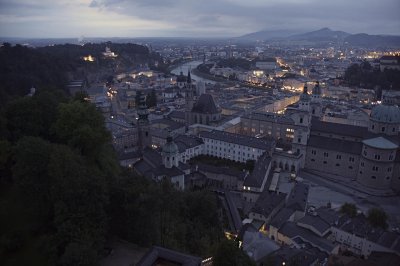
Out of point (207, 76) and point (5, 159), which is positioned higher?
point (5, 159)

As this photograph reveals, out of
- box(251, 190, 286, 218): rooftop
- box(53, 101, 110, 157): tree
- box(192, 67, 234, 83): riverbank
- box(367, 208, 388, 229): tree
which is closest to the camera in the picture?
box(53, 101, 110, 157): tree

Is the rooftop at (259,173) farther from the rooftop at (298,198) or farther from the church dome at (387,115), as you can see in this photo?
the church dome at (387,115)

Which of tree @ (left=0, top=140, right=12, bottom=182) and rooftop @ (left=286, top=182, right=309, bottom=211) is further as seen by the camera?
rooftop @ (left=286, top=182, right=309, bottom=211)

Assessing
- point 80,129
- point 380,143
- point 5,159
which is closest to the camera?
point 5,159

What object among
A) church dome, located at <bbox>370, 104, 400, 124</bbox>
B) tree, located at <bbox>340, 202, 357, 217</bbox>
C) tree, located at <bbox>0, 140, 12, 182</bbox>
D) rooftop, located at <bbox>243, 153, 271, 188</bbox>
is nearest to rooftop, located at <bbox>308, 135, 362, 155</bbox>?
church dome, located at <bbox>370, 104, 400, 124</bbox>

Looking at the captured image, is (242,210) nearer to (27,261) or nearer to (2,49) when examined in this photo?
(27,261)

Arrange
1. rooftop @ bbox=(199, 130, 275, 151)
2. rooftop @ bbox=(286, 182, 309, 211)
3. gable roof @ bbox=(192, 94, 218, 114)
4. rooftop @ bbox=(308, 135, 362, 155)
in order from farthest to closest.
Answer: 1. gable roof @ bbox=(192, 94, 218, 114)
2. rooftop @ bbox=(308, 135, 362, 155)
3. rooftop @ bbox=(199, 130, 275, 151)
4. rooftop @ bbox=(286, 182, 309, 211)

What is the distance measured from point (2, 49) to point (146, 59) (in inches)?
3076

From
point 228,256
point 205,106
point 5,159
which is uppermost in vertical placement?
point 5,159

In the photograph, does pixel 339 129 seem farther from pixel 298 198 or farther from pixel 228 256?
pixel 228 256

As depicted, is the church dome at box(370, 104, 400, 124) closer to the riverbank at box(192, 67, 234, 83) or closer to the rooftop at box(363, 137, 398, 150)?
the rooftop at box(363, 137, 398, 150)

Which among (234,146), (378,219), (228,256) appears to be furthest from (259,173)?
(228,256)

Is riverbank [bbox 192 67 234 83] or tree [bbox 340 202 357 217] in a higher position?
riverbank [bbox 192 67 234 83]

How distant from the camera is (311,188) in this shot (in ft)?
115
